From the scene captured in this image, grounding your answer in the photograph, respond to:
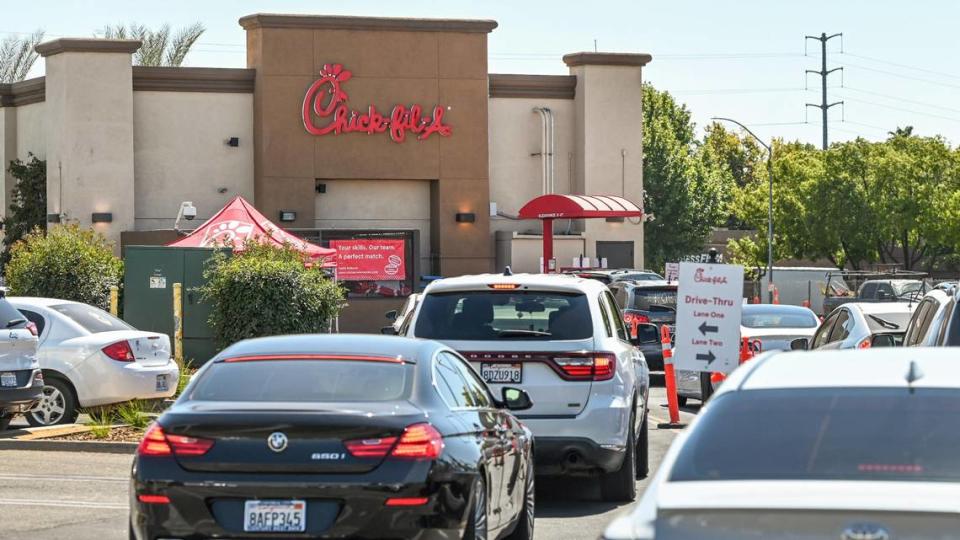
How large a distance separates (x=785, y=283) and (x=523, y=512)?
191 feet

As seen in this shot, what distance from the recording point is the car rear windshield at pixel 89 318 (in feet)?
60.4

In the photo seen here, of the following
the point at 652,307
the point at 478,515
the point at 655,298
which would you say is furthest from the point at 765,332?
the point at 478,515

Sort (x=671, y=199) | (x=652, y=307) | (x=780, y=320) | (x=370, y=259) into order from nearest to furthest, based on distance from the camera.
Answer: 1. (x=780, y=320)
2. (x=652, y=307)
3. (x=370, y=259)
4. (x=671, y=199)

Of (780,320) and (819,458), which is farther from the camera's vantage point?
(780,320)

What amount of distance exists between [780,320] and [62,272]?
38.5ft

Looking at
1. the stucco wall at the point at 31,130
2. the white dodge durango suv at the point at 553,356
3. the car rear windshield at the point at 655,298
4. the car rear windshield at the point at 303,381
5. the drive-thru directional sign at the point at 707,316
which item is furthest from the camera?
the stucco wall at the point at 31,130

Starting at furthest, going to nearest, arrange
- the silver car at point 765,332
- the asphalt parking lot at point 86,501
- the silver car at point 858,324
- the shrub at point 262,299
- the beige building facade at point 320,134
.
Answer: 1. the beige building facade at point 320,134
2. the shrub at point 262,299
3. the silver car at point 765,332
4. the silver car at point 858,324
5. the asphalt parking lot at point 86,501

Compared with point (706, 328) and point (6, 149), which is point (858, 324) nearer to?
point (706, 328)

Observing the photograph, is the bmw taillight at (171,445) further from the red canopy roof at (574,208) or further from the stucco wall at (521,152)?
the stucco wall at (521,152)

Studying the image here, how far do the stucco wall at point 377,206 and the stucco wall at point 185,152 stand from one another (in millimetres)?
2462

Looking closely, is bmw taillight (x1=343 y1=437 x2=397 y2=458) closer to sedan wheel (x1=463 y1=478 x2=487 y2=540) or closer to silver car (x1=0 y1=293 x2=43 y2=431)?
sedan wheel (x1=463 y1=478 x2=487 y2=540)

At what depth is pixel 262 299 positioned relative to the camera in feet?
84.2

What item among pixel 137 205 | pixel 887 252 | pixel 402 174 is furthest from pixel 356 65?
pixel 887 252

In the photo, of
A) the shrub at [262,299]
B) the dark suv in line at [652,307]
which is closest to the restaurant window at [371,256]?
the dark suv in line at [652,307]
